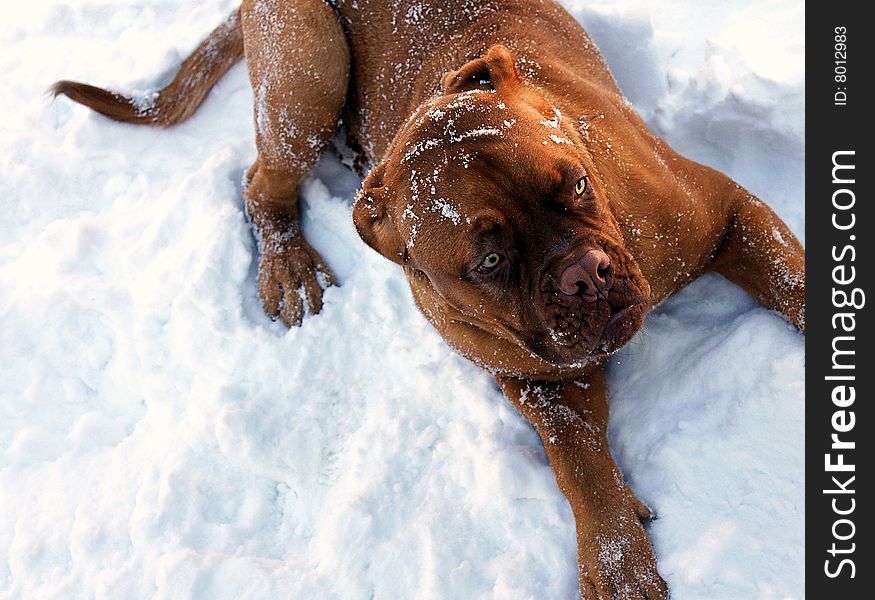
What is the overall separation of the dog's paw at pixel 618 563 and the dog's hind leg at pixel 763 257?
106 centimetres

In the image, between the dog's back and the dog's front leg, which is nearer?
the dog's front leg

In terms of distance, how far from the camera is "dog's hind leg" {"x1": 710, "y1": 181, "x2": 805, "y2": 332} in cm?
323

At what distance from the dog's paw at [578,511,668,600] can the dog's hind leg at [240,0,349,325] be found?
1.86 meters

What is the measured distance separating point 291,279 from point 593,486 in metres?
1.92

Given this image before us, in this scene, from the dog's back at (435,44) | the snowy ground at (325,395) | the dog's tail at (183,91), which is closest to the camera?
the snowy ground at (325,395)

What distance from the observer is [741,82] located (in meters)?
3.89

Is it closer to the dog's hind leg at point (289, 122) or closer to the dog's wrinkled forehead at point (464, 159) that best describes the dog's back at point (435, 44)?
the dog's hind leg at point (289, 122)

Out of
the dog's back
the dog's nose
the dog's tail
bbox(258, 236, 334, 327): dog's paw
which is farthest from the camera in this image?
the dog's tail

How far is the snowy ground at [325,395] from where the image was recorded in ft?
10.4

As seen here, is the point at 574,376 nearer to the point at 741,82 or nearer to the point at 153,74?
the point at 741,82

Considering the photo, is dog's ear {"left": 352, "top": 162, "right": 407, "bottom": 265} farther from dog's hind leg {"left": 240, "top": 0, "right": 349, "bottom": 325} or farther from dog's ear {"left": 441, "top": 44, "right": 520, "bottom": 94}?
dog's hind leg {"left": 240, "top": 0, "right": 349, "bottom": 325}

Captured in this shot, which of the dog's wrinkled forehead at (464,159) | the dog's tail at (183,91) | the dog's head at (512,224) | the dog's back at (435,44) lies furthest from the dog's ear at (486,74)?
the dog's tail at (183,91)

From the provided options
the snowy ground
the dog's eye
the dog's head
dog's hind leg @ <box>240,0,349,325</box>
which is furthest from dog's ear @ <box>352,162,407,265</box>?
dog's hind leg @ <box>240,0,349,325</box>
